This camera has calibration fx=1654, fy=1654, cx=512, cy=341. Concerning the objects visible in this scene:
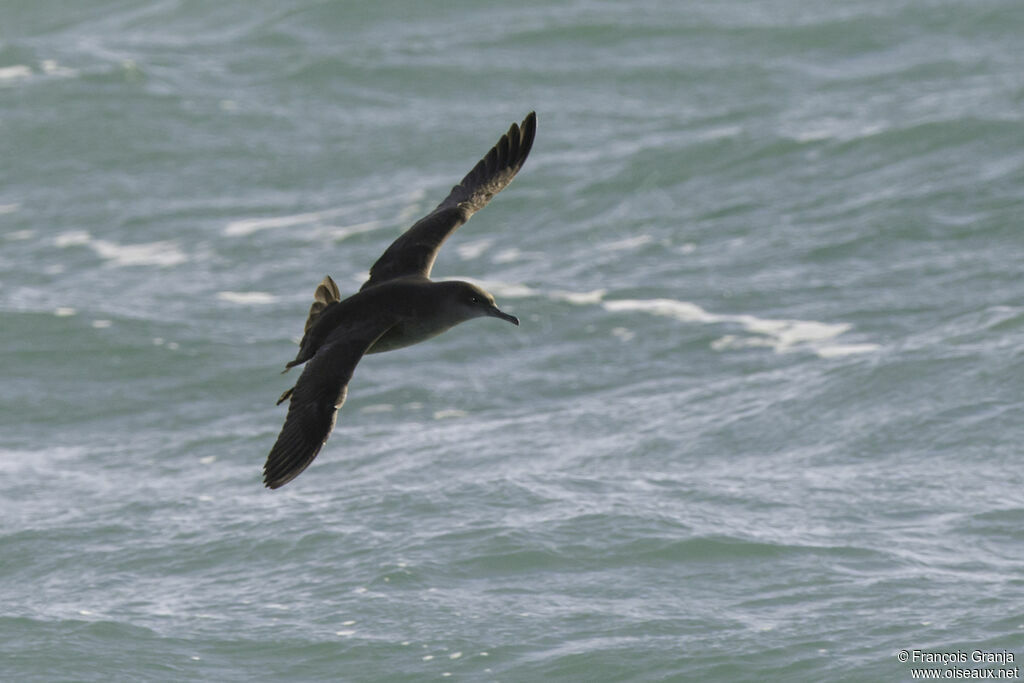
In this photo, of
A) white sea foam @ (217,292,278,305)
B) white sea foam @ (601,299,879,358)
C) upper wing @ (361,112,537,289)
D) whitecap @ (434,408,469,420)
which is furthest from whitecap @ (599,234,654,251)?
upper wing @ (361,112,537,289)

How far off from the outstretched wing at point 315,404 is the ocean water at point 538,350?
9.45ft

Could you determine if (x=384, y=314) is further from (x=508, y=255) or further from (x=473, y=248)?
(x=473, y=248)

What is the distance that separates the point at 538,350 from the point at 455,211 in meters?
5.75

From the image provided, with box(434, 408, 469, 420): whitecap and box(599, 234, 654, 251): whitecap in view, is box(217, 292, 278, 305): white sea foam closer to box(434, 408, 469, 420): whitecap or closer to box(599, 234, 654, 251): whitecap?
box(434, 408, 469, 420): whitecap

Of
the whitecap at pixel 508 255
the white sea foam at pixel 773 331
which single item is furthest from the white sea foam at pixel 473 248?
the white sea foam at pixel 773 331

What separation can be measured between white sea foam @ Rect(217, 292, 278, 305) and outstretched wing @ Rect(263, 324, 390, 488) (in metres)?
8.39

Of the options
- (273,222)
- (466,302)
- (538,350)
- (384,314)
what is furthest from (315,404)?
(273,222)

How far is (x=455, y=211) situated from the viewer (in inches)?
341

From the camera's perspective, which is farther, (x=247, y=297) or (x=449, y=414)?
(x=247, y=297)

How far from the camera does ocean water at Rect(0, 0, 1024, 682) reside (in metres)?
9.91

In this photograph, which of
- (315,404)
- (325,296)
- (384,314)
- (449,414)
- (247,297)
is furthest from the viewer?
(247,297)

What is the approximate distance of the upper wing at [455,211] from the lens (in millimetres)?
8305

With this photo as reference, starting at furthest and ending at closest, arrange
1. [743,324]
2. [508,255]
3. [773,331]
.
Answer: [508,255]
[743,324]
[773,331]

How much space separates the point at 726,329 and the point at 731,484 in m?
2.94
